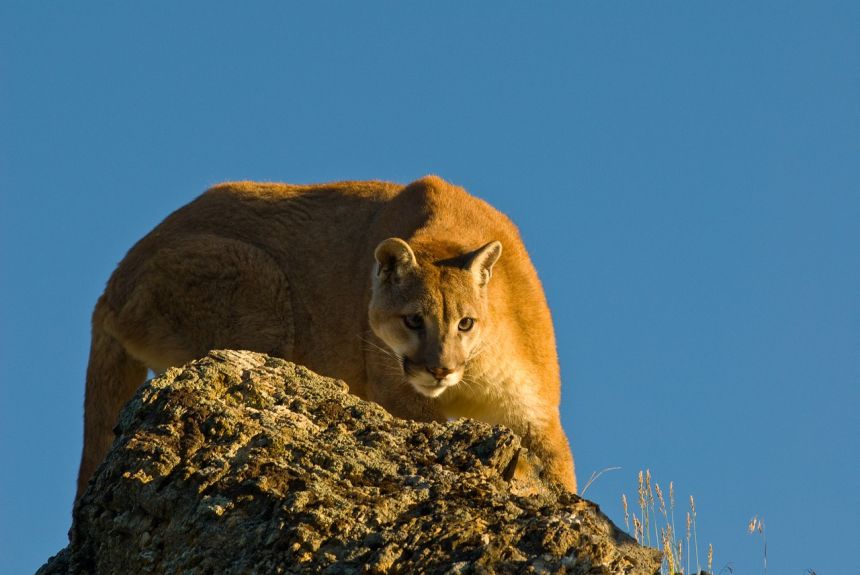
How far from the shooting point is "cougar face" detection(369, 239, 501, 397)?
382 inches

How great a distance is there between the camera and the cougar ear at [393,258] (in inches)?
394

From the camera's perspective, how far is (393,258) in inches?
400

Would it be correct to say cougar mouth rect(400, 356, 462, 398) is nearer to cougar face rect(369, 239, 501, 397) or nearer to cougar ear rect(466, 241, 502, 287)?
cougar face rect(369, 239, 501, 397)

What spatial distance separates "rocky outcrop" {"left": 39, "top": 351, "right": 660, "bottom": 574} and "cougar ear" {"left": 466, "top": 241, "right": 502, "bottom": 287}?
4.34 m

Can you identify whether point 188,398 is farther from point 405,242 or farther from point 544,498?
point 405,242

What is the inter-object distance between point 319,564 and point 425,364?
5210 mm

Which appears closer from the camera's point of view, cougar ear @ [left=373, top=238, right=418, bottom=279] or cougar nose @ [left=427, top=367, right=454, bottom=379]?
cougar nose @ [left=427, top=367, right=454, bottom=379]

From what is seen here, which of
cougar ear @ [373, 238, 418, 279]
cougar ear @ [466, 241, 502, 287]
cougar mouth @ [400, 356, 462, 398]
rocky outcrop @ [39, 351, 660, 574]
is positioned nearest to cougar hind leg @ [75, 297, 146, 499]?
cougar ear @ [373, 238, 418, 279]

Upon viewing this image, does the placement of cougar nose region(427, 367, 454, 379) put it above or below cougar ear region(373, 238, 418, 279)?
below

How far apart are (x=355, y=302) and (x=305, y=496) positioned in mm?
6513

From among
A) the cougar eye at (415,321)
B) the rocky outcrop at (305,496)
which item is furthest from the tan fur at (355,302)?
the rocky outcrop at (305,496)

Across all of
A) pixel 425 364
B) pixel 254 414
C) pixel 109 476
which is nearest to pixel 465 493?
pixel 254 414

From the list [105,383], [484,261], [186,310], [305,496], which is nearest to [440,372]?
[484,261]

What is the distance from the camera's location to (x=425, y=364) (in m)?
9.55
